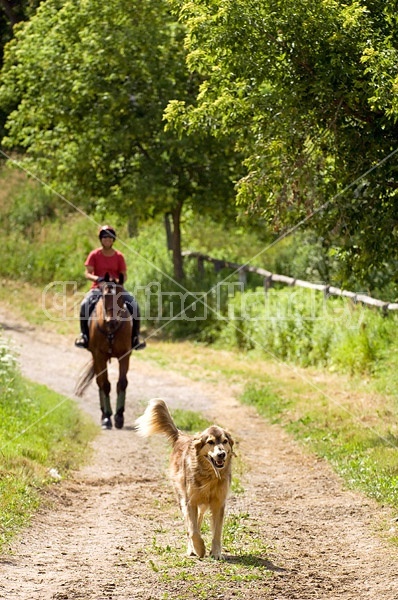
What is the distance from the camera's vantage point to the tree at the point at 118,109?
990 inches

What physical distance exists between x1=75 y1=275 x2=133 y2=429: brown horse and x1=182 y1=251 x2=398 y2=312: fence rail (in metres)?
3.98

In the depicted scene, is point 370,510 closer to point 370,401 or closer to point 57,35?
point 370,401

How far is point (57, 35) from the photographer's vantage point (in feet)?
86.6

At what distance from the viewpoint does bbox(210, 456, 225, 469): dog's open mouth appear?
323 inches

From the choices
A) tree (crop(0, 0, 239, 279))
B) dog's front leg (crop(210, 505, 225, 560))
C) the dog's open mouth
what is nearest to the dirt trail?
dog's front leg (crop(210, 505, 225, 560))

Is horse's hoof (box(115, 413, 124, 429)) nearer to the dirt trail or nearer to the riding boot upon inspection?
the dirt trail

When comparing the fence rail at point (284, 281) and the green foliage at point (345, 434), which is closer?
the green foliage at point (345, 434)

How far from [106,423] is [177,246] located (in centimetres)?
1280

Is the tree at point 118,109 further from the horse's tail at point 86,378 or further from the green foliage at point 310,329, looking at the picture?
the horse's tail at point 86,378

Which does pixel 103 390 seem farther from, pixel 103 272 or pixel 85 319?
pixel 103 272

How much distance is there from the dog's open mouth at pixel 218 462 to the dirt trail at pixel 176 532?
0.76 meters

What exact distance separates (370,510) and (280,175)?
175 inches

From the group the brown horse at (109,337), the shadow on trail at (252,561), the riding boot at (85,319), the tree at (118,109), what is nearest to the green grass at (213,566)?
the shadow on trail at (252,561)

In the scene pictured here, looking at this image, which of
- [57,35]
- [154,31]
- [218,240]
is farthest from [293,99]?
[218,240]
